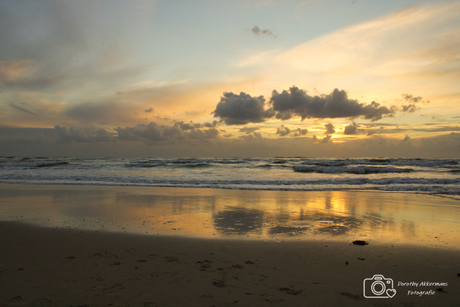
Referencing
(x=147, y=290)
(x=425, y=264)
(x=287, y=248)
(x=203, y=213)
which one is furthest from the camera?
(x=203, y=213)

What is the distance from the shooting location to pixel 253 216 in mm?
8477

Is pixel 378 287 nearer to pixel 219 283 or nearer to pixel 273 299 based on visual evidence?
pixel 273 299

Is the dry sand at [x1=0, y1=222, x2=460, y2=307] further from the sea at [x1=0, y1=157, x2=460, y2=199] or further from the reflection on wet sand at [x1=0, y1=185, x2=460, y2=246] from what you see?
the sea at [x1=0, y1=157, x2=460, y2=199]

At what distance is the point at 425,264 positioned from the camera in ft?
16.0

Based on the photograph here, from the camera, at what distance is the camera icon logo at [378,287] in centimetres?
387

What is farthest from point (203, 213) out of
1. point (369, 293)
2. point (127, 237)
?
point (369, 293)

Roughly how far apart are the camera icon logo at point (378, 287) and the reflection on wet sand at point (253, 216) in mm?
2059

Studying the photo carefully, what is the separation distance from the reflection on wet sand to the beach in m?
0.07

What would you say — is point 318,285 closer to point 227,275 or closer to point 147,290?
point 227,275

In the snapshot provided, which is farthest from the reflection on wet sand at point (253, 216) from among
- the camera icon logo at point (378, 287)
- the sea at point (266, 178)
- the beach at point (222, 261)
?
the sea at point (266, 178)

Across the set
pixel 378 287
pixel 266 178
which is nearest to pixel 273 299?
pixel 378 287

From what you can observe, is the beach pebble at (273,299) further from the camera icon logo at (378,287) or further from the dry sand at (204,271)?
the camera icon logo at (378,287)

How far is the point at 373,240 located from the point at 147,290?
17.4 feet

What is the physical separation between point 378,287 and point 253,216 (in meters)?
4.70
